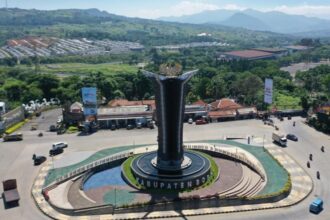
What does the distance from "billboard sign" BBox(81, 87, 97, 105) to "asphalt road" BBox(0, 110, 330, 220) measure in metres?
7.65

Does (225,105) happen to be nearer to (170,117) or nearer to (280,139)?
(280,139)

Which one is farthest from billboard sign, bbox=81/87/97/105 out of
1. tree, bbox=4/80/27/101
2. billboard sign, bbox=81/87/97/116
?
tree, bbox=4/80/27/101

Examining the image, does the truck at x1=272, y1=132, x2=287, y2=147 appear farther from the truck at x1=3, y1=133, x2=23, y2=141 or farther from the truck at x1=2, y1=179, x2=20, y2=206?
the truck at x1=3, y1=133, x2=23, y2=141

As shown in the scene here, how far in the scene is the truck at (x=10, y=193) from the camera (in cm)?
5003

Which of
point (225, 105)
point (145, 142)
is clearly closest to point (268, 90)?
point (225, 105)

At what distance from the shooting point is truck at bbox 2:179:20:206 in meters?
50.0

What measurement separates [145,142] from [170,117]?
22.5 m

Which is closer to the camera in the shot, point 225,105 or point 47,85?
point 225,105

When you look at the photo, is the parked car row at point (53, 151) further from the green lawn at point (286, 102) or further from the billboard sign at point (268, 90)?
the green lawn at point (286, 102)

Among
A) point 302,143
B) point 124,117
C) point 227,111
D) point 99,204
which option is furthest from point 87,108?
point 302,143

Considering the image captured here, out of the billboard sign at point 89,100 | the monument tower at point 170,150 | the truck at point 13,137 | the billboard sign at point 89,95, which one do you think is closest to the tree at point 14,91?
the truck at point 13,137

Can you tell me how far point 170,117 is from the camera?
5528 centimetres

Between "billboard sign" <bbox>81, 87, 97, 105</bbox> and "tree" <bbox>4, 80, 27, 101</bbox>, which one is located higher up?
"billboard sign" <bbox>81, 87, 97, 105</bbox>

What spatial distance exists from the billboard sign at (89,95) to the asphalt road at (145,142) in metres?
7.65
